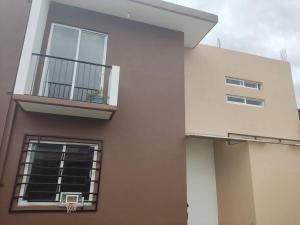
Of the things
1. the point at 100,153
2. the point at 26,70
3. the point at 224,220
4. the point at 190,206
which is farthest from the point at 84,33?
the point at 224,220

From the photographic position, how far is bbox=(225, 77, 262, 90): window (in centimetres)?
924

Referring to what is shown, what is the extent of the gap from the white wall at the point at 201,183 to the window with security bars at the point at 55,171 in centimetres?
343

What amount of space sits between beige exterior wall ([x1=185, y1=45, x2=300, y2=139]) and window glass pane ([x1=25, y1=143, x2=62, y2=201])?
4.16m

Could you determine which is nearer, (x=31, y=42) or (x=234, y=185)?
(x=31, y=42)

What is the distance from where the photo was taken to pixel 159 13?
725 centimetres

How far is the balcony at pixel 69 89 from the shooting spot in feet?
17.7

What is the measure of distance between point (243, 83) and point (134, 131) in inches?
207

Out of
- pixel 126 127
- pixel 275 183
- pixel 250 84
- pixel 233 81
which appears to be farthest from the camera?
pixel 250 84

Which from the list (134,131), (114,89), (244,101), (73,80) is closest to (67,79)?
(73,80)

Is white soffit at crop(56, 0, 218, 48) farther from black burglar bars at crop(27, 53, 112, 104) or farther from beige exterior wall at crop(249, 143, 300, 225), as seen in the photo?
beige exterior wall at crop(249, 143, 300, 225)

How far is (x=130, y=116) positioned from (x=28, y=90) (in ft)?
8.15

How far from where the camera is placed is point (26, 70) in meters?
5.38

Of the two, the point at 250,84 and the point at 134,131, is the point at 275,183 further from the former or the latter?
the point at 134,131

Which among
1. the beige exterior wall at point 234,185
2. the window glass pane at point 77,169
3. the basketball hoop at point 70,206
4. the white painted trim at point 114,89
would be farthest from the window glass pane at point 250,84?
the basketball hoop at point 70,206
